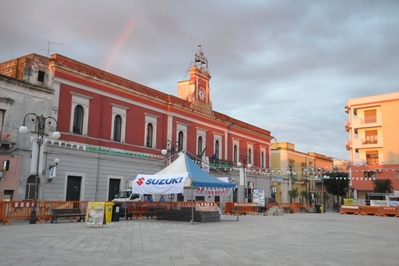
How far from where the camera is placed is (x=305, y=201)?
6009cm

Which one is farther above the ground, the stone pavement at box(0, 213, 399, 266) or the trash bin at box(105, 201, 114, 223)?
the trash bin at box(105, 201, 114, 223)

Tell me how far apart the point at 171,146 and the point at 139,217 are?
9.51 metres

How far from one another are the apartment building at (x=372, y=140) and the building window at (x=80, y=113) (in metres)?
33.8

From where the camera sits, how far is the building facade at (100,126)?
23.6m

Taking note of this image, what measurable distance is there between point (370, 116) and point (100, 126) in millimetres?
35197

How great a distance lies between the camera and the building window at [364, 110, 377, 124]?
4728 centimetres

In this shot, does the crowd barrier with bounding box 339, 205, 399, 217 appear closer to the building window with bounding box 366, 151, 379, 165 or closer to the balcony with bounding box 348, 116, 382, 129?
the building window with bounding box 366, 151, 379, 165

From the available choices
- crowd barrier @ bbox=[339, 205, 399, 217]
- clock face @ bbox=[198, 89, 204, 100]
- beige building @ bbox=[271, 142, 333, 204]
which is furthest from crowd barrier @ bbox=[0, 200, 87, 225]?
beige building @ bbox=[271, 142, 333, 204]

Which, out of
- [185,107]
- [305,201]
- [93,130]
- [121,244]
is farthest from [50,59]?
[305,201]

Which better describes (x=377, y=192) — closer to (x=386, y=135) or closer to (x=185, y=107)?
(x=386, y=135)

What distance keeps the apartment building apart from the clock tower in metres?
20.4

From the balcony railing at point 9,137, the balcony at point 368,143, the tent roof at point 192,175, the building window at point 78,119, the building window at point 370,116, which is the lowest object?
the tent roof at point 192,175

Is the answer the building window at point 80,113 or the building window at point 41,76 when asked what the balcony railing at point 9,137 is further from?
the building window at point 80,113

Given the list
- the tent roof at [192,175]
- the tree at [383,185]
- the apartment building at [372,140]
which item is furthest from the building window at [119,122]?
the apartment building at [372,140]
